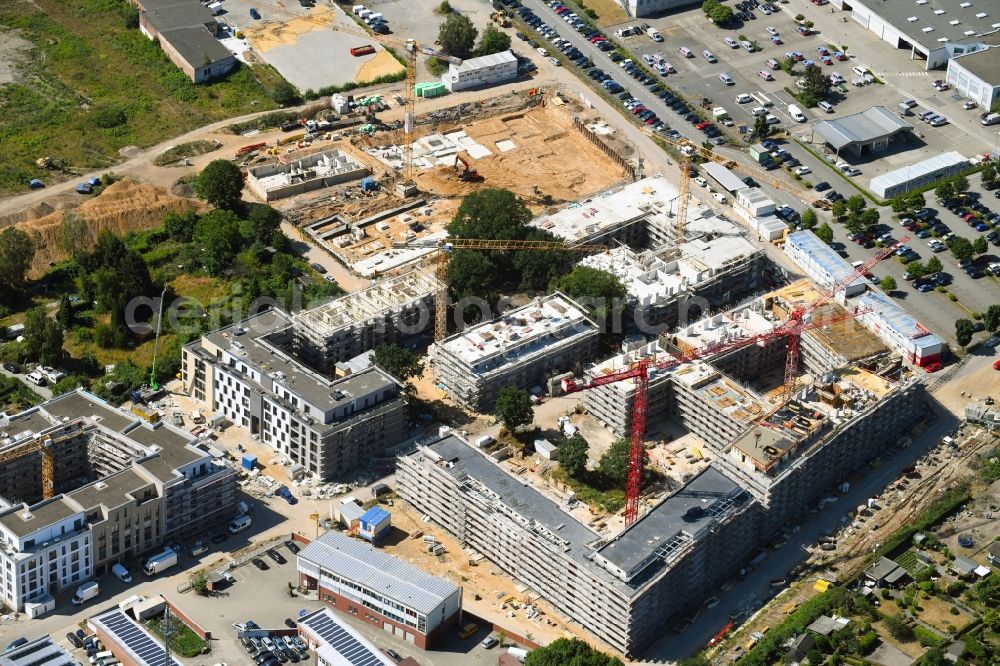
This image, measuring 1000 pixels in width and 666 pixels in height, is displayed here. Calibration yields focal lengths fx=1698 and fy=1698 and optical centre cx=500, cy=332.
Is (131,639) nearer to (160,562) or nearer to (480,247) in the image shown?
(160,562)

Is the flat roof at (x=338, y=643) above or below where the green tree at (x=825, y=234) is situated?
below

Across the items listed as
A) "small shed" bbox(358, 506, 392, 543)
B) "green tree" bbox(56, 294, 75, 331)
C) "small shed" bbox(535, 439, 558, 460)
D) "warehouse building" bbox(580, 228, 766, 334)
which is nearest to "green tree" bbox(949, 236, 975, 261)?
"warehouse building" bbox(580, 228, 766, 334)

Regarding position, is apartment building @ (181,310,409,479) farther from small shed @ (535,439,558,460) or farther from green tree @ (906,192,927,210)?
green tree @ (906,192,927,210)

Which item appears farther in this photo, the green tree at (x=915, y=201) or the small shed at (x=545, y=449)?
the green tree at (x=915, y=201)

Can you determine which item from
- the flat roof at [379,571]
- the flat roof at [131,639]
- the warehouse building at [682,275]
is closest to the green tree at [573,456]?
the flat roof at [379,571]

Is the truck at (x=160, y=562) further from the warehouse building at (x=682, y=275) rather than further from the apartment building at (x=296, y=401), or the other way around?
the warehouse building at (x=682, y=275)

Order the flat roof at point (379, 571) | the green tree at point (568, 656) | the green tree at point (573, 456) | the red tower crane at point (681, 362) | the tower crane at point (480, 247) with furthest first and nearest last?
the tower crane at point (480, 247) < the green tree at point (573, 456) < the red tower crane at point (681, 362) < the flat roof at point (379, 571) < the green tree at point (568, 656)
